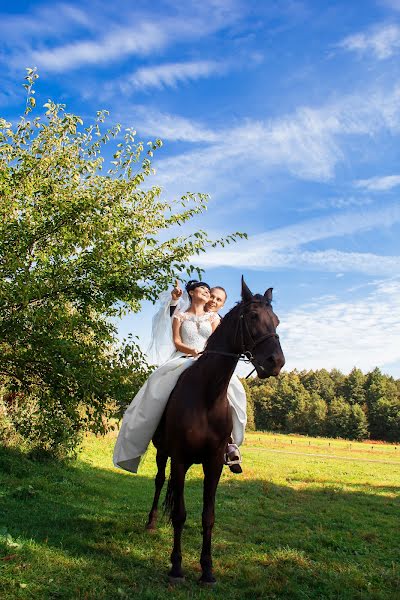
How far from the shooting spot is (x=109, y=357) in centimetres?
1040

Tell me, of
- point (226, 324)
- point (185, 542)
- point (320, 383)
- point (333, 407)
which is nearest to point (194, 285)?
point (226, 324)

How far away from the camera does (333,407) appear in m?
105

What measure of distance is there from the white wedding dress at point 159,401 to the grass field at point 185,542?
1.40m

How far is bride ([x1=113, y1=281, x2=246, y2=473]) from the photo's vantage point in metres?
7.02

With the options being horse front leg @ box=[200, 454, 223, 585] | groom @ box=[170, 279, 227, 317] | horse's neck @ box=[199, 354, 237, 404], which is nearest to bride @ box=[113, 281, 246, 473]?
groom @ box=[170, 279, 227, 317]

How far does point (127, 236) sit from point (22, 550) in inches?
282

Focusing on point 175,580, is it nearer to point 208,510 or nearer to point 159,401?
point 208,510

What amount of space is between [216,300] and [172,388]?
1784 mm

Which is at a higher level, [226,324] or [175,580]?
[226,324]

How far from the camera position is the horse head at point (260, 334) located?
5324 millimetres

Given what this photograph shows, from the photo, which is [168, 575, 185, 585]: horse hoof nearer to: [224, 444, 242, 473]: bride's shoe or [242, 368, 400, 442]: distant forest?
[224, 444, 242, 473]: bride's shoe

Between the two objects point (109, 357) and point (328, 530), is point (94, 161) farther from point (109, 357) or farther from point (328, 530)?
point (328, 530)

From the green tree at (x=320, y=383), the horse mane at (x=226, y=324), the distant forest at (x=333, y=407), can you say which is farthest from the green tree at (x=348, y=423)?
the horse mane at (x=226, y=324)

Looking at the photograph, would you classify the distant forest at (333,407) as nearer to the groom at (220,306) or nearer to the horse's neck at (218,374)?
→ the groom at (220,306)
